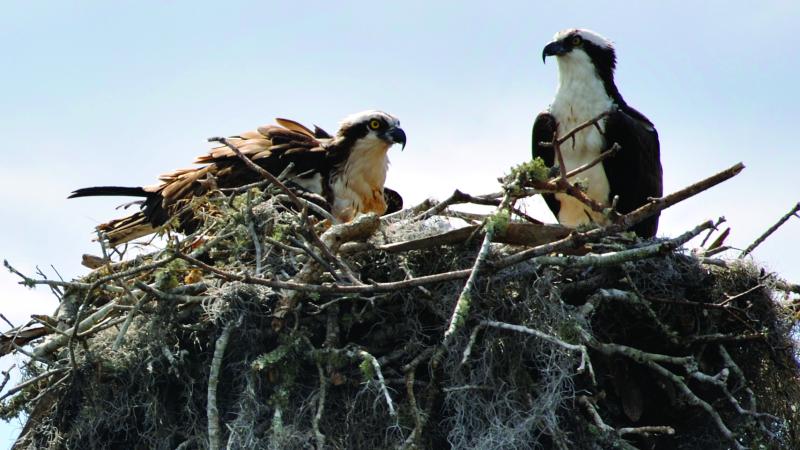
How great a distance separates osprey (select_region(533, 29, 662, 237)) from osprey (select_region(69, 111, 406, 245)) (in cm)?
101

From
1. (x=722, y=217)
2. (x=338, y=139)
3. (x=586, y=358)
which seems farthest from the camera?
(x=338, y=139)

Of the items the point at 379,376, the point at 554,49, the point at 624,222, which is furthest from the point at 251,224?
the point at 554,49

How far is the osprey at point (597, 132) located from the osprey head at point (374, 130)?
0.89 m

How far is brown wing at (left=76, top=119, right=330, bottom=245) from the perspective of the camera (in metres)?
6.63

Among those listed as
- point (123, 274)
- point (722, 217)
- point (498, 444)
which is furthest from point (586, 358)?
point (123, 274)

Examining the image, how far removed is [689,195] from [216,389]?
2097mm

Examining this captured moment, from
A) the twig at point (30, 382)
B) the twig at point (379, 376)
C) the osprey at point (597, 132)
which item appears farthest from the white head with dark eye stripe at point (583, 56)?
the twig at point (30, 382)

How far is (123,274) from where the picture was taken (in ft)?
16.1

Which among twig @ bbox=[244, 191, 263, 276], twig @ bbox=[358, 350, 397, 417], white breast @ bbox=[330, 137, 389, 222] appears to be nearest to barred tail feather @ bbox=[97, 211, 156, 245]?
white breast @ bbox=[330, 137, 389, 222]

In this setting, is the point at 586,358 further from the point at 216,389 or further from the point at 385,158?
the point at 385,158

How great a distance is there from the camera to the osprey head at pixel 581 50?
24.4ft

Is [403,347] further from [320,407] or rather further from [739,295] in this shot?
[739,295]

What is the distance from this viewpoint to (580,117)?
7.27m

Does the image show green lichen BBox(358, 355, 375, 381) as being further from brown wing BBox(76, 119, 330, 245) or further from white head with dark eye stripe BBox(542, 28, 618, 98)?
white head with dark eye stripe BBox(542, 28, 618, 98)
